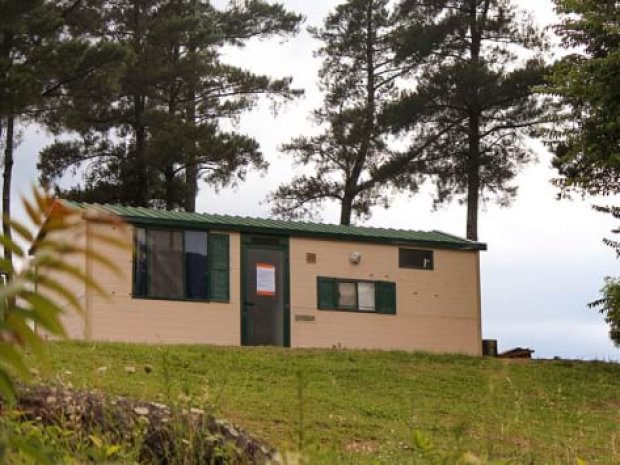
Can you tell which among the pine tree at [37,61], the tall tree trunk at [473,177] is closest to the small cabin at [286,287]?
the pine tree at [37,61]

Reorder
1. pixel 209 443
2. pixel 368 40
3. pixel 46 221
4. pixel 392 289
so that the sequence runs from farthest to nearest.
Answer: pixel 368 40 < pixel 392 289 < pixel 209 443 < pixel 46 221

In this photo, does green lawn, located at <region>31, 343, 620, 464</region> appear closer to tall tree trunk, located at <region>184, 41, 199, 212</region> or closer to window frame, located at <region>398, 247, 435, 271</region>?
window frame, located at <region>398, 247, 435, 271</region>

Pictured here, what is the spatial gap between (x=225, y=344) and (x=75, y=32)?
1217 cm

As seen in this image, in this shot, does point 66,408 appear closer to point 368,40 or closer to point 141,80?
point 141,80

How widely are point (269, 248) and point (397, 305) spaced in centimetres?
292

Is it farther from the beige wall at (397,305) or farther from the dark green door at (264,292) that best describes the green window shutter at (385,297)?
the dark green door at (264,292)

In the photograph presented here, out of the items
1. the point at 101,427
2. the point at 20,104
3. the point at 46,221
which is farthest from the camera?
the point at 20,104

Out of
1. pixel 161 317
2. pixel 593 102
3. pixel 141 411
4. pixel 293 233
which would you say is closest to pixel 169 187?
pixel 293 233

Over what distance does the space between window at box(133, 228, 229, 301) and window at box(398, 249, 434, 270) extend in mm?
3802

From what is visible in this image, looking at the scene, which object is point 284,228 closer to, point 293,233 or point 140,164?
point 293,233

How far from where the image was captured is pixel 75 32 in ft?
99.7

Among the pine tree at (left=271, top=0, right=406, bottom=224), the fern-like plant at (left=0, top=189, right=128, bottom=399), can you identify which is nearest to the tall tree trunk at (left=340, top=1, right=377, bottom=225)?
the pine tree at (left=271, top=0, right=406, bottom=224)

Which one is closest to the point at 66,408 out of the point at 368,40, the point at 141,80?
the point at 141,80

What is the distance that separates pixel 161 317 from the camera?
21219 mm
